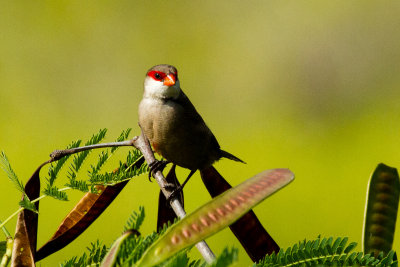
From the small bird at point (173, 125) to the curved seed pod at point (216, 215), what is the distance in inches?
52.5

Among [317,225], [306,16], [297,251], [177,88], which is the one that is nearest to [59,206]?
[317,225]

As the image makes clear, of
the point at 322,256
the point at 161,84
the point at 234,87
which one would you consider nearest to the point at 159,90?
the point at 161,84

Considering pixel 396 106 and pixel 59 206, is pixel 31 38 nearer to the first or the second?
pixel 59 206

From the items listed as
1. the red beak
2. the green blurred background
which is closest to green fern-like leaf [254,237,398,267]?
the red beak

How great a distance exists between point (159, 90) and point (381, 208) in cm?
133

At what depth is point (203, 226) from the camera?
0.73 m

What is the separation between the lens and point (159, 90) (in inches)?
89.0

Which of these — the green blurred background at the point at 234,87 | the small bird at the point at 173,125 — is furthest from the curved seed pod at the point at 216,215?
the green blurred background at the point at 234,87

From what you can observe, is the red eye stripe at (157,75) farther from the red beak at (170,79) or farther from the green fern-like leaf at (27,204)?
the green fern-like leaf at (27,204)

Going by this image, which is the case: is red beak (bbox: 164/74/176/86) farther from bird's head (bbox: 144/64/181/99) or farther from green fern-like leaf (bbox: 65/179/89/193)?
green fern-like leaf (bbox: 65/179/89/193)

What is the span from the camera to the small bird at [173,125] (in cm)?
214

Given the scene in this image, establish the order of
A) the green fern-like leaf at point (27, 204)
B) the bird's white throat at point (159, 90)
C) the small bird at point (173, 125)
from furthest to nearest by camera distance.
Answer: the bird's white throat at point (159, 90), the small bird at point (173, 125), the green fern-like leaf at point (27, 204)

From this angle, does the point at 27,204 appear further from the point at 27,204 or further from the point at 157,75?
the point at 157,75

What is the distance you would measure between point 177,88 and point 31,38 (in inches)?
163
